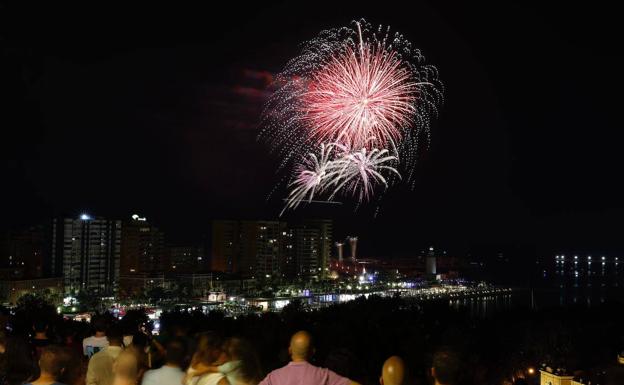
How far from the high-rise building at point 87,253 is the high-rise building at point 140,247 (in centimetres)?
329

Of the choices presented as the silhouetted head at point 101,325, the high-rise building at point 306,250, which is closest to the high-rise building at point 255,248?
the high-rise building at point 306,250

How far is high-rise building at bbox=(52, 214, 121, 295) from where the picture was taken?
36.2m

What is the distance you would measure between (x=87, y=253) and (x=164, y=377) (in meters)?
36.8

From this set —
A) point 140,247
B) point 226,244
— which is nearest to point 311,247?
point 226,244

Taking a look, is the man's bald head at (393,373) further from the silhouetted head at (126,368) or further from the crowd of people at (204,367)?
the silhouetted head at (126,368)

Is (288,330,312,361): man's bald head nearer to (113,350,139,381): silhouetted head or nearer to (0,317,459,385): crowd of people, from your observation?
(0,317,459,385): crowd of people

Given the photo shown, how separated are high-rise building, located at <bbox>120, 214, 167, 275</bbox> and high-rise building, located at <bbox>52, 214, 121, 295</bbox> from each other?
3293 mm

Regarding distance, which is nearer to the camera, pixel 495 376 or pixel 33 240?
pixel 495 376

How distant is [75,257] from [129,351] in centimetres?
3659

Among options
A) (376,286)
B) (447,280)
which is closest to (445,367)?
(376,286)

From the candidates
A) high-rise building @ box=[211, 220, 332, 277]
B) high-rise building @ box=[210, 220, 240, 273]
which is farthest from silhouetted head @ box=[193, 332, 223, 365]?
high-rise building @ box=[210, 220, 240, 273]

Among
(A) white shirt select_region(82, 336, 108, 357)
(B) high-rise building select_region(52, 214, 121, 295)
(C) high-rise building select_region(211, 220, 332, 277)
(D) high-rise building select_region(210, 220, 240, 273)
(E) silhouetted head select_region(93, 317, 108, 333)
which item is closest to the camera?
(A) white shirt select_region(82, 336, 108, 357)

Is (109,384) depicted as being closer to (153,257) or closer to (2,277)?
(2,277)

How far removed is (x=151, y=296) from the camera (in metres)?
35.8
